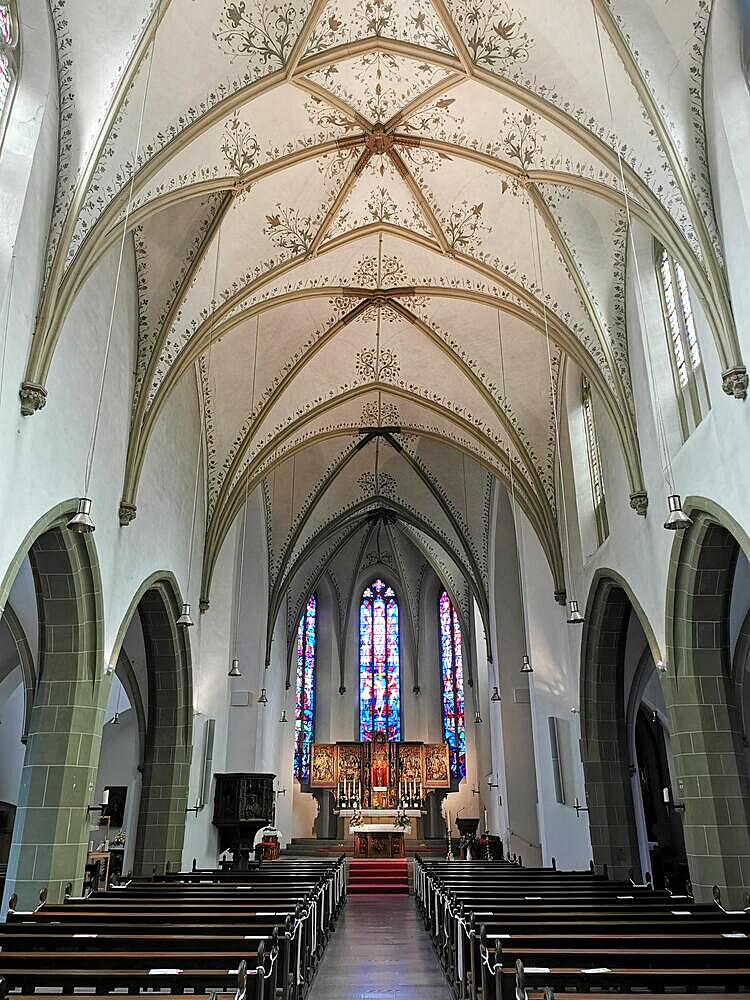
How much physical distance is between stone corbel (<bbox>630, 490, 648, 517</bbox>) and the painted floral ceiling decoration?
279 mm

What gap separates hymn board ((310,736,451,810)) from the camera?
29516 millimetres

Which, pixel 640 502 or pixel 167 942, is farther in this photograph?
pixel 640 502

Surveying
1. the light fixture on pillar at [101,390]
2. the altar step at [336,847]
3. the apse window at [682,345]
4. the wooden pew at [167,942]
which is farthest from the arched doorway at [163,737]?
the altar step at [336,847]

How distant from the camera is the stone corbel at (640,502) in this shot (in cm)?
1275

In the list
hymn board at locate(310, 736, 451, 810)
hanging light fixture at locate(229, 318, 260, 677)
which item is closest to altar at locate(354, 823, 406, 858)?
hymn board at locate(310, 736, 451, 810)

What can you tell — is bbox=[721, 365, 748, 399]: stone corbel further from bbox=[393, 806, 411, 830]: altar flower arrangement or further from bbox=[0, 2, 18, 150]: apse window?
bbox=[393, 806, 411, 830]: altar flower arrangement

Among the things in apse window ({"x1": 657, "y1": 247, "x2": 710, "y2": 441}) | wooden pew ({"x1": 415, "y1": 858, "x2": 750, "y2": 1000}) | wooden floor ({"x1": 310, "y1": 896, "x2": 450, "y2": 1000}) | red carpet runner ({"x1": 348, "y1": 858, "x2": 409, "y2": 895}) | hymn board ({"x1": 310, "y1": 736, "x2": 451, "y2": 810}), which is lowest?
wooden floor ({"x1": 310, "y1": 896, "x2": 450, "y2": 1000})

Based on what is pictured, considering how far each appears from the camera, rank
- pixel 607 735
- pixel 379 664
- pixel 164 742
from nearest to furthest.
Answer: pixel 607 735 < pixel 164 742 < pixel 379 664

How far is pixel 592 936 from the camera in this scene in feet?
20.9

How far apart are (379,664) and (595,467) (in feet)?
65.2

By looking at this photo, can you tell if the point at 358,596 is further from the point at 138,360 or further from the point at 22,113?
the point at 22,113

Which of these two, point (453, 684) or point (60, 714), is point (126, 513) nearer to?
point (60, 714)

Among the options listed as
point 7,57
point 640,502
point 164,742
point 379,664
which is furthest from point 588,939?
point 379,664

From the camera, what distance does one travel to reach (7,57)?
9.13 m
